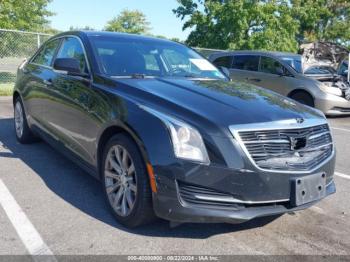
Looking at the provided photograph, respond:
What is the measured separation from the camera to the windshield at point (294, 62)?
10.5m

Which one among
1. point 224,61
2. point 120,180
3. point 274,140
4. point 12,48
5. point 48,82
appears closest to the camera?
point 274,140

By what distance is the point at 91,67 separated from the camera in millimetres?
4066

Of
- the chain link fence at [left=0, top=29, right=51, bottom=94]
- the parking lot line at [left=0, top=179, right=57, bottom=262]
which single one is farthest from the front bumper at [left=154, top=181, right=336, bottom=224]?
the chain link fence at [left=0, top=29, right=51, bottom=94]

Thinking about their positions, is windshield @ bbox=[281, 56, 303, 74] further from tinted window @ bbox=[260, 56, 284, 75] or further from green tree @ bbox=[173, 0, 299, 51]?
green tree @ bbox=[173, 0, 299, 51]

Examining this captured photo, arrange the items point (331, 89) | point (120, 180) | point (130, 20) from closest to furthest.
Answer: point (120, 180) → point (331, 89) → point (130, 20)

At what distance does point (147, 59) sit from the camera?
4.42m

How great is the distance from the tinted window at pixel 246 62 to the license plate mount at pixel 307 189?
8223 millimetres

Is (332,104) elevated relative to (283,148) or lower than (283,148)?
lower

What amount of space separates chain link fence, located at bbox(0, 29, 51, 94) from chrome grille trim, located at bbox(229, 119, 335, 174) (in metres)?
11.4

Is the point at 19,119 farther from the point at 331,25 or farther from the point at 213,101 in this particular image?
the point at 331,25

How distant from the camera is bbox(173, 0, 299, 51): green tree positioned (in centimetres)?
2241

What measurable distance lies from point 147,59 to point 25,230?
2121 mm

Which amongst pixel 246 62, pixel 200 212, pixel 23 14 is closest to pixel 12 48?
pixel 23 14

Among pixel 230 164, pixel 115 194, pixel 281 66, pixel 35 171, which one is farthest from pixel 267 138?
pixel 281 66
